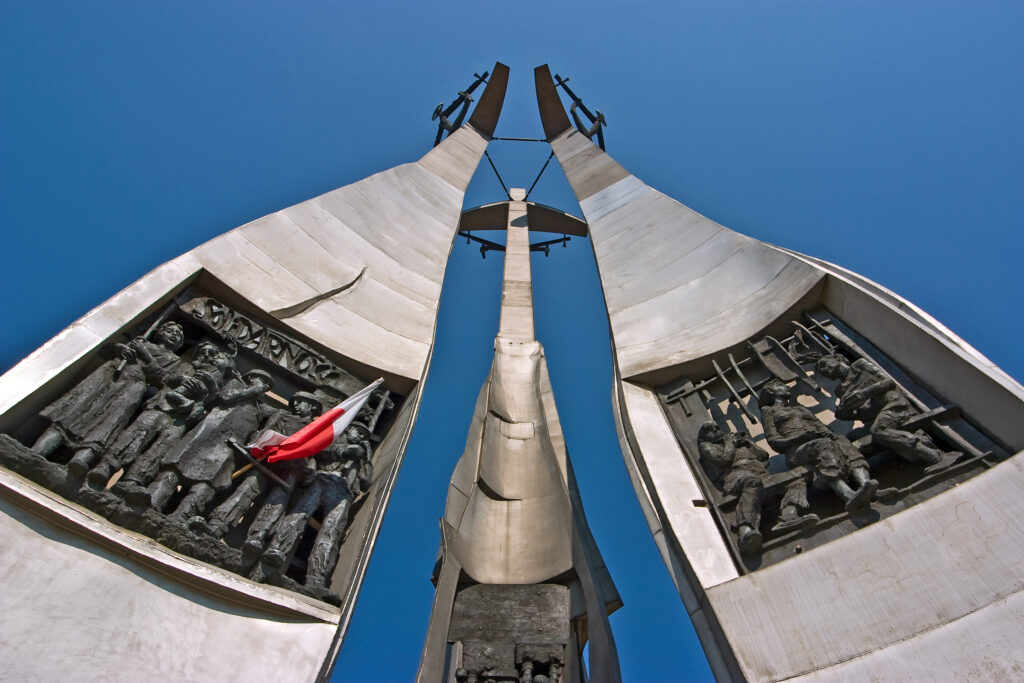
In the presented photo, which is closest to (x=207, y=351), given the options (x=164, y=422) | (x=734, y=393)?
(x=164, y=422)

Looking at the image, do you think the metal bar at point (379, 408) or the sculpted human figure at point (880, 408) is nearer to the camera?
the sculpted human figure at point (880, 408)

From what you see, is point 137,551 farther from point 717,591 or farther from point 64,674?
point 717,591

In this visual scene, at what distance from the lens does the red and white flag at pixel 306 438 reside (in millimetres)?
4938

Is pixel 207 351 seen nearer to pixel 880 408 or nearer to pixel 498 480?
pixel 498 480

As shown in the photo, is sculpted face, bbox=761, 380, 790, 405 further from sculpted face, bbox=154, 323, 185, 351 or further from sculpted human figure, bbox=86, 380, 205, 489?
sculpted face, bbox=154, 323, 185, 351

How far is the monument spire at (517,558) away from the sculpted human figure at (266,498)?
2.28 m

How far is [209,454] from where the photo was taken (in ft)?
15.3

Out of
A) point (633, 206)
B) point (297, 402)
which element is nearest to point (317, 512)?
point (297, 402)

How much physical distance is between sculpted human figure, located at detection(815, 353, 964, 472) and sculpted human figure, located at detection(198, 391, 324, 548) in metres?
4.27

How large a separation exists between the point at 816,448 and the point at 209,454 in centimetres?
437

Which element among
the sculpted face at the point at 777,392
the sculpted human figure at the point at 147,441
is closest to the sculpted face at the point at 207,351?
the sculpted human figure at the point at 147,441

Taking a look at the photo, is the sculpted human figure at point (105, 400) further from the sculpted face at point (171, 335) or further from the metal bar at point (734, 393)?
the metal bar at point (734, 393)

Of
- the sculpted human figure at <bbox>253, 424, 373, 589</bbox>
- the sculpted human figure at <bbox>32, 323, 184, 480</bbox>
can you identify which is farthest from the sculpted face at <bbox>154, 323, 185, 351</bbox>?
the sculpted human figure at <bbox>253, 424, 373, 589</bbox>

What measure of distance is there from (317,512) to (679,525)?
2816mm
